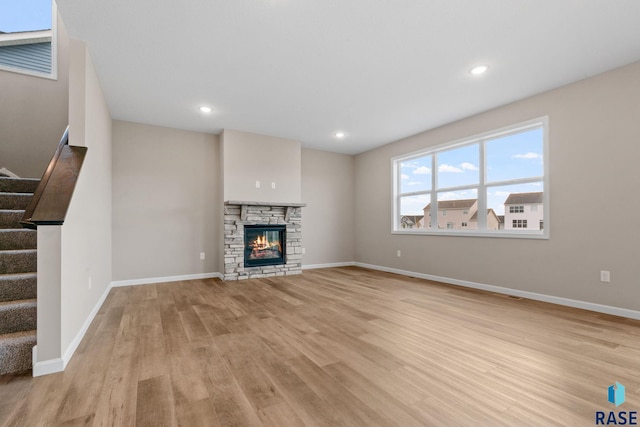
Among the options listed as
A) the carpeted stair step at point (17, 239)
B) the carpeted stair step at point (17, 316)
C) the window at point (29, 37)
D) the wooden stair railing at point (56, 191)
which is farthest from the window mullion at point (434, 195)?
the window at point (29, 37)

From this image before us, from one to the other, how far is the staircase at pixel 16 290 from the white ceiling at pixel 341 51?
175 cm

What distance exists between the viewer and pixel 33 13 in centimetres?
405

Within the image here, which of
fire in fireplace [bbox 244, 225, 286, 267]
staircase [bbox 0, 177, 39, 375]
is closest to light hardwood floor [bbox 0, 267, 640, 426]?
staircase [bbox 0, 177, 39, 375]

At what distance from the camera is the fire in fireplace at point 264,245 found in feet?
16.6

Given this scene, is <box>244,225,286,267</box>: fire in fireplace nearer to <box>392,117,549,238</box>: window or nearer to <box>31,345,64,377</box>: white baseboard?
<box>392,117,549,238</box>: window

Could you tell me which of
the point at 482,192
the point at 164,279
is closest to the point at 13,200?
the point at 164,279

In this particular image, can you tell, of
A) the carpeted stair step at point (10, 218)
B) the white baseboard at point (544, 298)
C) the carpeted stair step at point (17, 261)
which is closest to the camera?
the carpeted stair step at point (17, 261)

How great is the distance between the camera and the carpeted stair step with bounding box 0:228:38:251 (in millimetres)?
2336

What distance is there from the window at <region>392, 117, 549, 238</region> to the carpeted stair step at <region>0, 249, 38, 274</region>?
5.01 m

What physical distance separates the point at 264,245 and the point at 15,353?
3.60m

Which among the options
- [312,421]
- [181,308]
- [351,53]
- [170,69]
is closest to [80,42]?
[170,69]

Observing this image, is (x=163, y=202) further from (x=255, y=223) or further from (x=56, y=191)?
(x=56, y=191)

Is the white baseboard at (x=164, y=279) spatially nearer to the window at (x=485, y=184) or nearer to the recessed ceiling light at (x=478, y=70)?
the window at (x=485, y=184)

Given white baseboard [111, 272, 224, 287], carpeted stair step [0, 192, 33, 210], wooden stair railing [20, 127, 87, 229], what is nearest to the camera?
wooden stair railing [20, 127, 87, 229]
